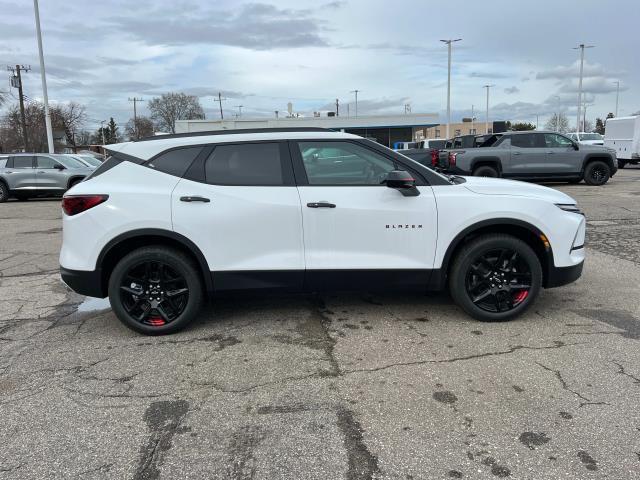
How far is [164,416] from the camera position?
10.3ft

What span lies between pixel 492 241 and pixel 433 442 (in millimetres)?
2126

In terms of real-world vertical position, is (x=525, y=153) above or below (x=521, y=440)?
above

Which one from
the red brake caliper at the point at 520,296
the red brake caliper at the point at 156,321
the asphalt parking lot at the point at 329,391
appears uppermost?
the red brake caliper at the point at 520,296

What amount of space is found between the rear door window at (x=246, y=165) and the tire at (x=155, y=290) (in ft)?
2.53

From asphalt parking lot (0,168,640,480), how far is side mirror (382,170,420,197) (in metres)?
1.21

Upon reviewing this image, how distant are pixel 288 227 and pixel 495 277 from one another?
1902 millimetres

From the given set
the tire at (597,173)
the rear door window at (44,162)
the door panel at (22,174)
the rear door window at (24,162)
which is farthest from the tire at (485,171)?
the rear door window at (24,162)

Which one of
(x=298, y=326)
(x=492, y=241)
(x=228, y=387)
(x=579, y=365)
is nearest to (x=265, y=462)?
(x=228, y=387)

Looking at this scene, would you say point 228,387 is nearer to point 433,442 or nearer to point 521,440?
point 433,442

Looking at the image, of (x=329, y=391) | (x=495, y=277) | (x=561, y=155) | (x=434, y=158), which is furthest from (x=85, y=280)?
(x=561, y=155)

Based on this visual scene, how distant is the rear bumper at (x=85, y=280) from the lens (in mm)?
4301

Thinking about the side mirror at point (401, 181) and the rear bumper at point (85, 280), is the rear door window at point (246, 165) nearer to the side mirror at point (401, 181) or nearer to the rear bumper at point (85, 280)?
the side mirror at point (401, 181)

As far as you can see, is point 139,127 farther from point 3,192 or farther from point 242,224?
point 242,224

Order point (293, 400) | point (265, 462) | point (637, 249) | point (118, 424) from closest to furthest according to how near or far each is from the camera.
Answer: point (265, 462), point (118, 424), point (293, 400), point (637, 249)
